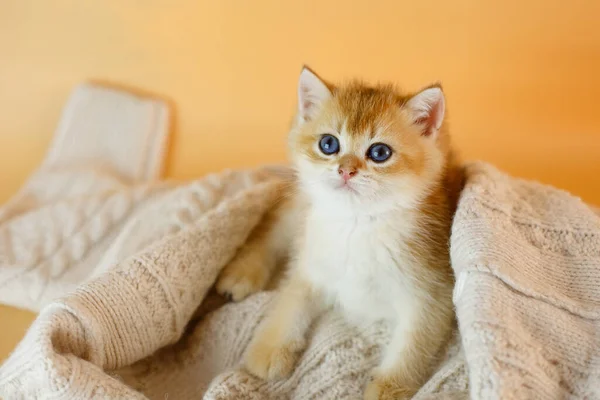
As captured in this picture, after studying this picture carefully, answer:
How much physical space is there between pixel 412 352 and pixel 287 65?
0.90 meters

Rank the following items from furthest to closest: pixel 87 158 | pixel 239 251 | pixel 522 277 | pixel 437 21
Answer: pixel 87 158 → pixel 437 21 → pixel 239 251 → pixel 522 277

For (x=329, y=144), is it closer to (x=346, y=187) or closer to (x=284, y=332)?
(x=346, y=187)

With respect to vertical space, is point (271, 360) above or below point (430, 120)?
below

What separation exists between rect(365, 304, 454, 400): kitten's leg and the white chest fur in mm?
32

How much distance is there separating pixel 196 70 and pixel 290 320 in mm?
841

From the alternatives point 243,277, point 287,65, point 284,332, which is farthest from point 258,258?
point 287,65

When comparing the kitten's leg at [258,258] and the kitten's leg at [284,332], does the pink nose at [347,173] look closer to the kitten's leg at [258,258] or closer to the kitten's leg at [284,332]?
the kitten's leg at [284,332]

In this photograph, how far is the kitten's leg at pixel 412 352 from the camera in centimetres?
94

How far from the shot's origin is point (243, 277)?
3.92ft

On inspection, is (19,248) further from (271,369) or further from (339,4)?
(339,4)

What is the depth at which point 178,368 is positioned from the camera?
3.72 ft

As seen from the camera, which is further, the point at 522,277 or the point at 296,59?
the point at 296,59

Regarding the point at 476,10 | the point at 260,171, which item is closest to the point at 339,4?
the point at 476,10

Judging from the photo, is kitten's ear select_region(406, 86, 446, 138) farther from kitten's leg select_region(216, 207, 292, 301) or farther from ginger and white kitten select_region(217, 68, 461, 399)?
kitten's leg select_region(216, 207, 292, 301)
